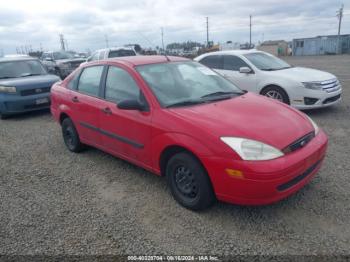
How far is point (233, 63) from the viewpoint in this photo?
8.48 m

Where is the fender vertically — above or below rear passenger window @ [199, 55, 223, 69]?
below

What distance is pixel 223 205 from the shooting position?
3553 millimetres

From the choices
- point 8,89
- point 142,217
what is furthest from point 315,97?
point 8,89

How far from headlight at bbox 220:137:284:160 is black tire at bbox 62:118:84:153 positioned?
308 cm

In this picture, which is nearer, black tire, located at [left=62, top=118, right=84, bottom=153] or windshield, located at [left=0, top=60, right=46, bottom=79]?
black tire, located at [left=62, top=118, right=84, bottom=153]

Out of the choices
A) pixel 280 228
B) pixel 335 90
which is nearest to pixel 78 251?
pixel 280 228

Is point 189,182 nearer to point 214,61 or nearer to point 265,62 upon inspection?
point 265,62

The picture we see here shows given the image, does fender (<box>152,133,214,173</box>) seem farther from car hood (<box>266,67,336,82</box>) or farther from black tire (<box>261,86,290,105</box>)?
car hood (<box>266,67,336,82</box>)

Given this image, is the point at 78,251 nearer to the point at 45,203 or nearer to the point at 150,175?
the point at 45,203

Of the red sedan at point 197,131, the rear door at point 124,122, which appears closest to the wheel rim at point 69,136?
the red sedan at point 197,131

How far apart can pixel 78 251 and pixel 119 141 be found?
161 centimetres

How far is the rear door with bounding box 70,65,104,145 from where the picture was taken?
15.1 ft

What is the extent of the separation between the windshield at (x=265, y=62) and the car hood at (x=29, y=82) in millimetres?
5387

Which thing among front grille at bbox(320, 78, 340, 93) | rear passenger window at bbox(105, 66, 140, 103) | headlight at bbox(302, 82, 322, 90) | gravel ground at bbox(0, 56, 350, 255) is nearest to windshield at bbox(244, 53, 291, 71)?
headlight at bbox(302, 82, 322, 90)
